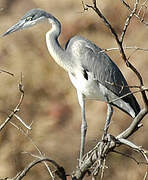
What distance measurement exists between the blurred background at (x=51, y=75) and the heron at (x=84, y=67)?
5069mm

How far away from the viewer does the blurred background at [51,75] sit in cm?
987

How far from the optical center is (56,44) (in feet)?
14.1

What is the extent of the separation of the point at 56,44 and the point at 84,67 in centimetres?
20

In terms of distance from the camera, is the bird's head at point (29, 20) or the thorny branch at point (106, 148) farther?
the bird's head at point (29, 20)

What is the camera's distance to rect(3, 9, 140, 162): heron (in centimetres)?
427

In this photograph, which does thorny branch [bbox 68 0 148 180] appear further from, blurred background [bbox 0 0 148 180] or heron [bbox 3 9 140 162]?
blurred background [bbox 0 0 148 180]

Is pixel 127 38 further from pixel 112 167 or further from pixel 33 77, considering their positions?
pixel 112 167

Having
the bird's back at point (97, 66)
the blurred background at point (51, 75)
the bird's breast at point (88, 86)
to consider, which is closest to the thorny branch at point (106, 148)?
the bird's breast at point (88, 86)

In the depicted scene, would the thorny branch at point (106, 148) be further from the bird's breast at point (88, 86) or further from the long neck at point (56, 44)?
the long neck at point (56, 44)

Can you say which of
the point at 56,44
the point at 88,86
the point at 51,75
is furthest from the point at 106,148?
the point at 51,75

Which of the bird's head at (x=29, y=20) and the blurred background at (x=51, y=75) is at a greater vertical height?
the bird's head at (x=29, y=20)

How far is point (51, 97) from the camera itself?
10.9m

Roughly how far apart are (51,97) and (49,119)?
391 mm

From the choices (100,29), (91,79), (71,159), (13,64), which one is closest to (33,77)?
(13,64)
